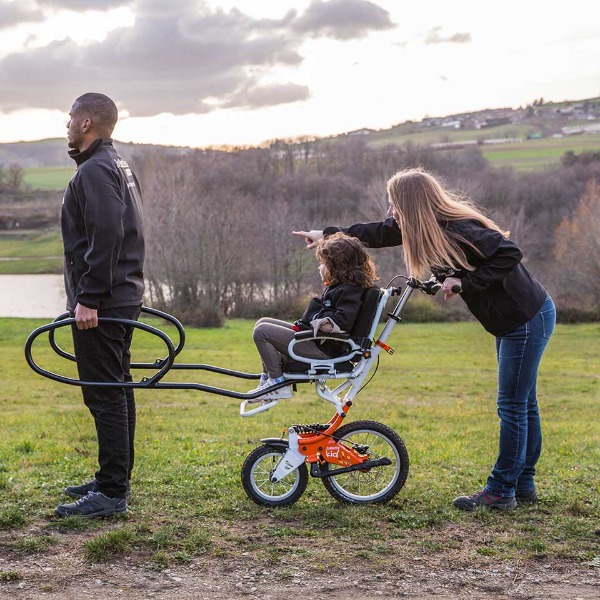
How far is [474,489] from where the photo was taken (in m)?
6.08

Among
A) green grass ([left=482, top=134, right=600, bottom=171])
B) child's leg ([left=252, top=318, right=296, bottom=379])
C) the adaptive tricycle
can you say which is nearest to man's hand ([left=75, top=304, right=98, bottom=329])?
the adaptive tricycle

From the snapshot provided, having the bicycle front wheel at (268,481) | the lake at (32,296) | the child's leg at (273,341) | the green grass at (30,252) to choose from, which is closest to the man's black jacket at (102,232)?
the child's leg at (273,341)

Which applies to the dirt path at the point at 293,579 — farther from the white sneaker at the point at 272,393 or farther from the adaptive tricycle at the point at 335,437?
the white sneaker at the point at 272,393

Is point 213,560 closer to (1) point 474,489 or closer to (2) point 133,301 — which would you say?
(2) point 133,301

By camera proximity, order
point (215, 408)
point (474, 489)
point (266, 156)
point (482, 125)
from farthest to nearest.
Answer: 1. point (482, 125)
2. point (266, 156)
3. point (215, 408)
4. point (474, 489)

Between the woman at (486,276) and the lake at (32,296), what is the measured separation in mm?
43603

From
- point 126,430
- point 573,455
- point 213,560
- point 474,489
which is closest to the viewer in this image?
point 213,560

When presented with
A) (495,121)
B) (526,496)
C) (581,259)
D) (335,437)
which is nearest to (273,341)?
(335,437)

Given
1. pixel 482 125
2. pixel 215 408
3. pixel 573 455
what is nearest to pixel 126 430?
pixel 573 455

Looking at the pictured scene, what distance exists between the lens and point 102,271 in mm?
4906

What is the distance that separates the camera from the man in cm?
491

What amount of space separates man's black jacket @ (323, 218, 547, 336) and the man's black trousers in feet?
5.90

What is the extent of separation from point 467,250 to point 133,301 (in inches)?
87.6

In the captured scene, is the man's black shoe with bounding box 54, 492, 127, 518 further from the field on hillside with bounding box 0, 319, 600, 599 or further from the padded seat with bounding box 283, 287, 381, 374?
the padded seat with bounding box 283, 287, 381, 374
